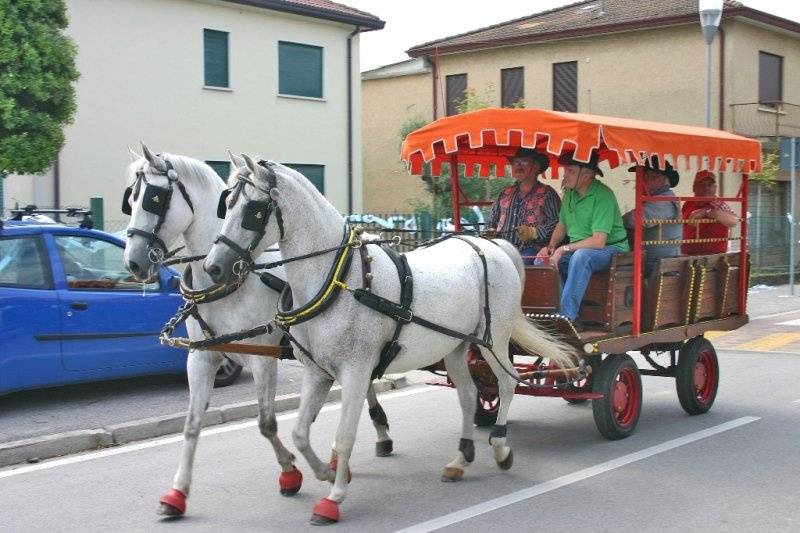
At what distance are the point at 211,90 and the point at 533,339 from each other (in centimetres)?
1556

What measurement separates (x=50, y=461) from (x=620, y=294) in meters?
4.49

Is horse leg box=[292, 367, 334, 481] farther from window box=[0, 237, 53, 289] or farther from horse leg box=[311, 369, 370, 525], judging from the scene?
window box=[0, 237, 53, 289]

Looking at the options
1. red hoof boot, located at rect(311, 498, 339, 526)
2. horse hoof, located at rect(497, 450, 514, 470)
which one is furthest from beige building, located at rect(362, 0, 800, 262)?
red hoof boot, located at rect(311, 498, 339, 526)

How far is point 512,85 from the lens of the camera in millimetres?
28281

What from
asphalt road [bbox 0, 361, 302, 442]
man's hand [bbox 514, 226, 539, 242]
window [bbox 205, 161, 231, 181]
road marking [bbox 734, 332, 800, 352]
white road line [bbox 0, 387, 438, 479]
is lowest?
white road line [bbox 0, 387, 438, 479]

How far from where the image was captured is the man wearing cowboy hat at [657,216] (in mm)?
7728

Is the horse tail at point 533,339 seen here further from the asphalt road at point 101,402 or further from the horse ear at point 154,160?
the asphalt road at point 101,402

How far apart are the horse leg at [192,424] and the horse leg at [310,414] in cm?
58

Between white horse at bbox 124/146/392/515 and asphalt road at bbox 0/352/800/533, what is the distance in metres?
0.31

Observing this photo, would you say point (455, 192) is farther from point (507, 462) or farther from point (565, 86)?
point (565, 86)

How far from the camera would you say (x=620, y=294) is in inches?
284

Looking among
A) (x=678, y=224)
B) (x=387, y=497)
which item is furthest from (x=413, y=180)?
(x=387, y=497)

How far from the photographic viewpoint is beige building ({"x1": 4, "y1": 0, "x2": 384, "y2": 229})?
1848 centimetres

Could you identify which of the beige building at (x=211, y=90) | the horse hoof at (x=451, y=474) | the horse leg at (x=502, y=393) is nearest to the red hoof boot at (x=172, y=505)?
the horse hoof at (x=451, y=474)
